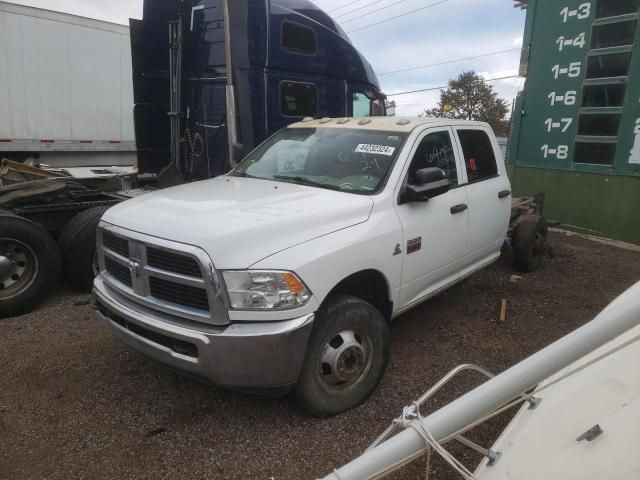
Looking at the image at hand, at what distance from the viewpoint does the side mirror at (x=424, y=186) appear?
135 inches

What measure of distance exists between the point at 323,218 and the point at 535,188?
7.08 metres

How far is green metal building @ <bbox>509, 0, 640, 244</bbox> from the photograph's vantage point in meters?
7.30

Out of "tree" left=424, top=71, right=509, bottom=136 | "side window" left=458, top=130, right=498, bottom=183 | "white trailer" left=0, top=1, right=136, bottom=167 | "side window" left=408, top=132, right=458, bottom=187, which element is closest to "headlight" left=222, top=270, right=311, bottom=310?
"side window" left=408, top=132, right=458, bottom=187

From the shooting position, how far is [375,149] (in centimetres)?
375

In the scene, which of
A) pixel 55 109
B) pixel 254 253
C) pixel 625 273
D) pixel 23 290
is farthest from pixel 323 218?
pixel 55 109

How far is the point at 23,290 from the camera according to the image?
4.45m

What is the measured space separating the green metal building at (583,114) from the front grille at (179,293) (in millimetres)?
7321

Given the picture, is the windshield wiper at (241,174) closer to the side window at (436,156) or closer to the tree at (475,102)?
the side window at (436,156)

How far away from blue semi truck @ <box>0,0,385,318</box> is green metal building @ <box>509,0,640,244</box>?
3336 mm

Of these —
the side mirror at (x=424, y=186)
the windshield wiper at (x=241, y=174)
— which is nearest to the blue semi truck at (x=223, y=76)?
→ the windshield wiper at (x=241, y=174)

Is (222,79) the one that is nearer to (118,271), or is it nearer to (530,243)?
(118,271)

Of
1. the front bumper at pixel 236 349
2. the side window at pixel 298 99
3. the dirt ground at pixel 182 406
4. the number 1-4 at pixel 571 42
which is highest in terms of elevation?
the number 1-4 at pixel 571 42

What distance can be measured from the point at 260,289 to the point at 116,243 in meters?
1.18

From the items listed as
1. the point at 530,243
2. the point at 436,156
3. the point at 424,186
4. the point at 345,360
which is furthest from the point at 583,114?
the point at 345,360
